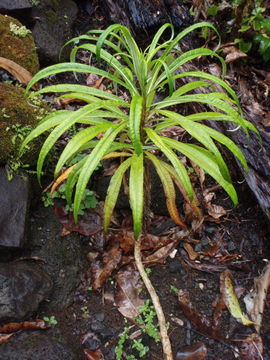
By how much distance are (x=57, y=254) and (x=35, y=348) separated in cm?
62

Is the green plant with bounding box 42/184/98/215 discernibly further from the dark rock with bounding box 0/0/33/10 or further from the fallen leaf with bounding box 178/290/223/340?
the dark rock with bounding box 0/0/33/10

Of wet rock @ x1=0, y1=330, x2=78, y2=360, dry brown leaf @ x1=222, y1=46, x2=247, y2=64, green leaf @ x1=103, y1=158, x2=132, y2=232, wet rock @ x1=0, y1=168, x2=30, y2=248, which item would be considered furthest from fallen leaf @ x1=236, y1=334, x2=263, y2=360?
dry brown leaf @ x1=222, y1=46, x2=247, y2=64

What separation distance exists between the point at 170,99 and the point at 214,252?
114 cm

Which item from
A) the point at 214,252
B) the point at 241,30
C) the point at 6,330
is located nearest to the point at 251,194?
the point at 214,252

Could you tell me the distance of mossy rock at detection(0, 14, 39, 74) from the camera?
9.32 feet

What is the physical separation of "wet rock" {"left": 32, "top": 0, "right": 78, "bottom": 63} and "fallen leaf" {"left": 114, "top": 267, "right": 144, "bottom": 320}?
197 centimetres

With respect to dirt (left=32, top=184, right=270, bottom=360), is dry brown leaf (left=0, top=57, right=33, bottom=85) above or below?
above

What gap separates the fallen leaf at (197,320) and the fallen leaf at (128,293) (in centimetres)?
25

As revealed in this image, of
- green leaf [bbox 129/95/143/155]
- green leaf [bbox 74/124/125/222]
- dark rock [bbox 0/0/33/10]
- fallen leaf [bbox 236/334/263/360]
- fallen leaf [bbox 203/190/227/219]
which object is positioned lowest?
→ fallen leaf [bbox 236/334/263/360]

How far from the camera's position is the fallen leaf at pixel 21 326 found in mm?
1960

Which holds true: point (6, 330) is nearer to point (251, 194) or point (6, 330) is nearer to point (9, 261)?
point (9, 261)

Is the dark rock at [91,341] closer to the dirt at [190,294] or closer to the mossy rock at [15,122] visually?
the dirt at [190,294]

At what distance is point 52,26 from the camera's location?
3.28 m

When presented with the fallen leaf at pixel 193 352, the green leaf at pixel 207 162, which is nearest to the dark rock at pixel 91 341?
the fallen leaf at pixel 193 352
